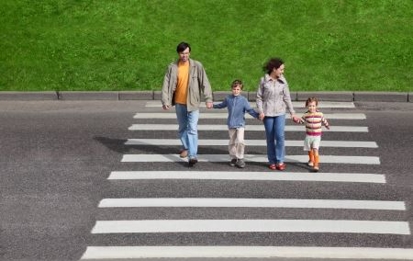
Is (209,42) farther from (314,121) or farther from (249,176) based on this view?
(249,176)

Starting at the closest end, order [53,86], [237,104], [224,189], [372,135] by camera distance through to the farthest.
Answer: [224,189], [237,104], [372,135], [53,86]

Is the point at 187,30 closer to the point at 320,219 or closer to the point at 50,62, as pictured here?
the point at 50,62

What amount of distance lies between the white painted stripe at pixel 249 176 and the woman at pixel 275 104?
14.5 inches

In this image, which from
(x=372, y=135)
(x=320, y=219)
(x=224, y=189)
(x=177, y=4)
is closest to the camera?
(x=320, y=219)

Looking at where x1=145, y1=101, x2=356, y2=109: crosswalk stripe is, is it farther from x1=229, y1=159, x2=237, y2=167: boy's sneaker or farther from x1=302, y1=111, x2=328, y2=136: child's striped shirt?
x1=302, y1=111, x2=328, y2=136: child's striped shirt

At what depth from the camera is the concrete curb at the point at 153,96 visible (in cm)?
1817

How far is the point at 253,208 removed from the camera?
11820 mm

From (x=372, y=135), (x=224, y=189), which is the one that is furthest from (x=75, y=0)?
(x=224, y=189)

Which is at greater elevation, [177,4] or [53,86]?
[177,4]

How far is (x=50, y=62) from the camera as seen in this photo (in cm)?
2022

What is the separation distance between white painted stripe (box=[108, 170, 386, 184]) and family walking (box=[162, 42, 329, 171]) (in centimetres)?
29

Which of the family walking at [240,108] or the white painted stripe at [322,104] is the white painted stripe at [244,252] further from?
the white painted stripe at [322,104]

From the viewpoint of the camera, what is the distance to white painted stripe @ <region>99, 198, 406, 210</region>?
39.0 feet

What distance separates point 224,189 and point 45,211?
8.05 ft
